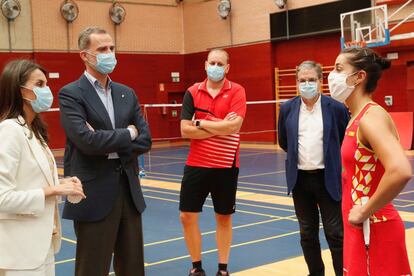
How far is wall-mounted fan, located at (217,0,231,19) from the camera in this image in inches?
854

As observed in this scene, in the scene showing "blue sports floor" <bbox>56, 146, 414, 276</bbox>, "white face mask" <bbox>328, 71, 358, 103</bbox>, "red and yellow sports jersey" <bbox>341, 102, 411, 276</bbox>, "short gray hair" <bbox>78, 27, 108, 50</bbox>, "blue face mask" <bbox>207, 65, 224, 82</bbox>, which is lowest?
"blue sports floor" <bbox>56, 146, 414, 276</bbox>

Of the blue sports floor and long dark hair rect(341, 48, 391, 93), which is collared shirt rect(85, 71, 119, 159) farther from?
the blue sports floor

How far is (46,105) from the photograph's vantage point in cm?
325

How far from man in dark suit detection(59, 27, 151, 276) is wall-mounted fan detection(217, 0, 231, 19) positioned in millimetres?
18339

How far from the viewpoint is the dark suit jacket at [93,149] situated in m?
3.60

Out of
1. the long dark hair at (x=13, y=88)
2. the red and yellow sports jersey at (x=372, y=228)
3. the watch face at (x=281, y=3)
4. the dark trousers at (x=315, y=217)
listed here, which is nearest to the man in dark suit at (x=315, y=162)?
the dark trousers at (x=315, y=217)

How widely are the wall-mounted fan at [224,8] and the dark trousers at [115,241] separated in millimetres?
18699

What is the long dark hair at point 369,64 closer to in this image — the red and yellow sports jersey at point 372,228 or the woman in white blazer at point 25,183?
the red and yellow sports jersey at point 372,228

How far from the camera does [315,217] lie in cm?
484

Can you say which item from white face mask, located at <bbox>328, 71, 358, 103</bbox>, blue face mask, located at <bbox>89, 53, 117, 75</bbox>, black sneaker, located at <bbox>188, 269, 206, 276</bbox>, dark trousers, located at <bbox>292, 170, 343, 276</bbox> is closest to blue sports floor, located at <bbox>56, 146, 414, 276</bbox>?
black sneaker, located at <bbox>188, 269, 206, 276</bbox>

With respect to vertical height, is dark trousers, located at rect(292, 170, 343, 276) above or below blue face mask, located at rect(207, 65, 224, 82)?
below

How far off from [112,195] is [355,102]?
64.4 inches

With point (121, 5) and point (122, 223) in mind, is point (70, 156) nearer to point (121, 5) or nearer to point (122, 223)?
point (122, 223)

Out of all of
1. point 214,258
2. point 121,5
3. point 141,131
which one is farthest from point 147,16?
point 141,131
